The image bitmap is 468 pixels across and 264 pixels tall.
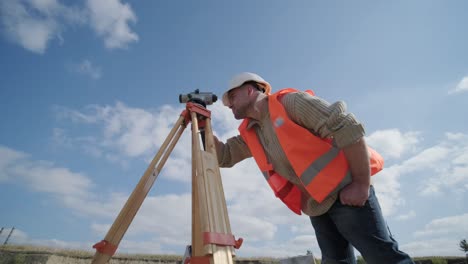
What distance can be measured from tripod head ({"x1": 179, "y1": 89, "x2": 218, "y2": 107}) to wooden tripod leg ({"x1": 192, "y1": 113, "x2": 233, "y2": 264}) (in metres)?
0.70

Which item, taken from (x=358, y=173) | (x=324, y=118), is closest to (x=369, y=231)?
(x=358, y=173)

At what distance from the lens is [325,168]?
1786 millimetres

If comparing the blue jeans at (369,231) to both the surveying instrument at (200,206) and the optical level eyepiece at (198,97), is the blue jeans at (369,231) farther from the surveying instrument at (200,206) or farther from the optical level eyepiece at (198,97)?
the optical level eyepiece at (198,97)

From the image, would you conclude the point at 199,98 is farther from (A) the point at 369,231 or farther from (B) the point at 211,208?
(A) the point at 369,231

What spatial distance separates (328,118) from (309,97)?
0.27 m

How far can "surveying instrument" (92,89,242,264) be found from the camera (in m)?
1.59

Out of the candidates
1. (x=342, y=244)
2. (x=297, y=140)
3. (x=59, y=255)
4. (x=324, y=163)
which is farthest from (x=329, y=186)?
(x=59, y=255)

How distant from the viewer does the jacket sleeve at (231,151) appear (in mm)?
2816

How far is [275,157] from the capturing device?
2.20m

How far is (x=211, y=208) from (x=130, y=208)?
81cm

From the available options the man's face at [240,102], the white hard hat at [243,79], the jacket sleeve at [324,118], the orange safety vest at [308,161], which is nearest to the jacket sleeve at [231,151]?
the man's face at [240,102]

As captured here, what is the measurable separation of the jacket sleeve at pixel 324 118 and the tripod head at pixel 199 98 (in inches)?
45.8

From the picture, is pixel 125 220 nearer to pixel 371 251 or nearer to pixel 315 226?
pixel 315 226

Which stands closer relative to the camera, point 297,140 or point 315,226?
point 297,140
